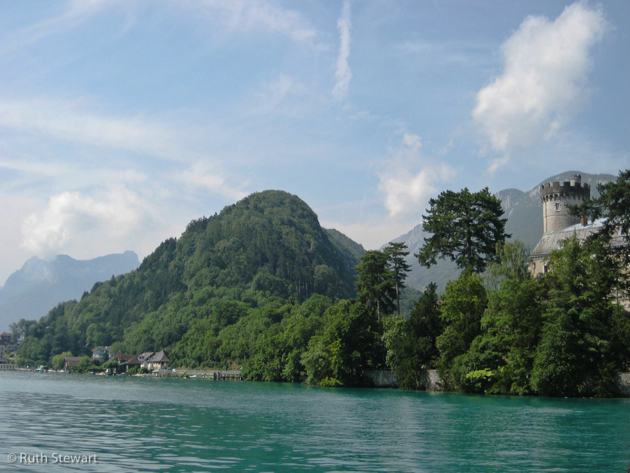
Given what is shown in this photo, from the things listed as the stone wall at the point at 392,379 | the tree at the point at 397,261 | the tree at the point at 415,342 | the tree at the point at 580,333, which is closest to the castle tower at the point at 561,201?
the tree at the point at 397,261

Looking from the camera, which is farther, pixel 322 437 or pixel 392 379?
pixel 392 379

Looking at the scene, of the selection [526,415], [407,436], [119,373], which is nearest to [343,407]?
[526,415]

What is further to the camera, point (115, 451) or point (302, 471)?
point (115, 451)

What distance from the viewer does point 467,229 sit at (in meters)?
71.3

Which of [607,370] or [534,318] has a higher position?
[534,318]

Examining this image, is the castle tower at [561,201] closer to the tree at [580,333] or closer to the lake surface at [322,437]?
the tree at [580,333]

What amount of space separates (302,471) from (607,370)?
4341 cm

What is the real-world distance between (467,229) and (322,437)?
47602 millimetres

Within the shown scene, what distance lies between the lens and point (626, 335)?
176 ft

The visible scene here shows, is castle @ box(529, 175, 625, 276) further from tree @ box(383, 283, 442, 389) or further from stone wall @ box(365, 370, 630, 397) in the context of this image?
stone wall @ box(365, 370, 630, 397)

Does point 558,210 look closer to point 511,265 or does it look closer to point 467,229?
point 467,229

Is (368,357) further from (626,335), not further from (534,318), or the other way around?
(626,335)

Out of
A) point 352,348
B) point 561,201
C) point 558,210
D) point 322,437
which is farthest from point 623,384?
point 561,201

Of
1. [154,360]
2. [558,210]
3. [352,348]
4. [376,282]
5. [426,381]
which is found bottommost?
[154,360]
